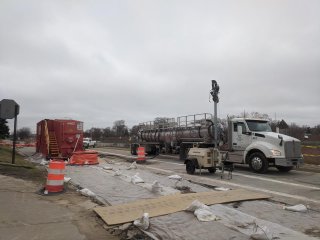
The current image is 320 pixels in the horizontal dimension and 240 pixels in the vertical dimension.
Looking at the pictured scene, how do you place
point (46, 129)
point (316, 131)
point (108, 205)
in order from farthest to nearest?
point (316, 131), point (46, 129), point (108, 205)

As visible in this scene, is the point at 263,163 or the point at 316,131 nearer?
the point at 263,163

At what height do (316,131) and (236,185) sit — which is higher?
(316,131)

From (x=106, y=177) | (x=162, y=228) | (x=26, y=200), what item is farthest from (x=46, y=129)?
(x=162, y=228)

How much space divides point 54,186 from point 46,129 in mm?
16937

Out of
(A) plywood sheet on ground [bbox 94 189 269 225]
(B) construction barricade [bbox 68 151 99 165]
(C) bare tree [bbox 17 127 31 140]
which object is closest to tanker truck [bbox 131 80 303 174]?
(B) construction barricade [bbox 68 151 99 165]

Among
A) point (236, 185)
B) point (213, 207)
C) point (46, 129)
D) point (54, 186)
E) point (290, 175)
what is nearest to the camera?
point (213, 207)

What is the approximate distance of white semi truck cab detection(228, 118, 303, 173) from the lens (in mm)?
17984

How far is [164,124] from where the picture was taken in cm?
2964

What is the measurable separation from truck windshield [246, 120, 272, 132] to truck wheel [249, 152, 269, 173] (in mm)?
1612

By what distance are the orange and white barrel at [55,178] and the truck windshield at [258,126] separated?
11.9m

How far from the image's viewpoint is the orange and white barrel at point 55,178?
10.6 meters

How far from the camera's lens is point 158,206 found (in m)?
8.48

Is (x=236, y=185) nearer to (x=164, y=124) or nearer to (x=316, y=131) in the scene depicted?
(x=164, y=124)

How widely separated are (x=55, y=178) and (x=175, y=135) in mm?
17034
